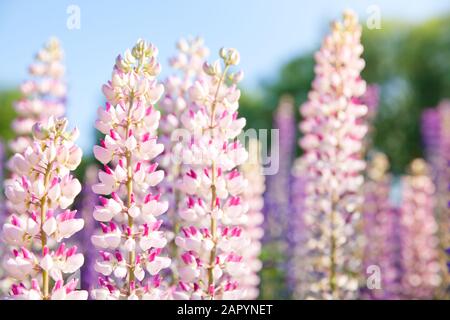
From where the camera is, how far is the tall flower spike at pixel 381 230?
5.11m

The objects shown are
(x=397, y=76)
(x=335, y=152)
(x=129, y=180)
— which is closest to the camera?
(x=129, y=180)

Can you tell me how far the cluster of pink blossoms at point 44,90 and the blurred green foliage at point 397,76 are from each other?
12.3m

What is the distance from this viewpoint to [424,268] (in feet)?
17.3

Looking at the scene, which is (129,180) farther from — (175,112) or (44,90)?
(44,90)

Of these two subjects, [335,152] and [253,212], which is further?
[253,212]

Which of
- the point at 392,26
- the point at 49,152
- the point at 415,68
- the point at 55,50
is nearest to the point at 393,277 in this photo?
the point at 55,50

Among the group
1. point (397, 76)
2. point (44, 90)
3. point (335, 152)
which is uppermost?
point (397, 76)

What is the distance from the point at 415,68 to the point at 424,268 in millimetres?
13731

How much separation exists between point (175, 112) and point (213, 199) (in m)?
0.91

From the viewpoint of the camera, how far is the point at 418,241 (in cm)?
535

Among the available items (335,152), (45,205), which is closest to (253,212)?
(335,152)

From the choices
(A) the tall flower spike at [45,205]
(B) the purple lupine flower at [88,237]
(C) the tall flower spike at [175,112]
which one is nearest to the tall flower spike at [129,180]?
(A) the tall flower spike at [45,205]

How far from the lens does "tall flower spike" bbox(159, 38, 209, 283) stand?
311 centimetres
